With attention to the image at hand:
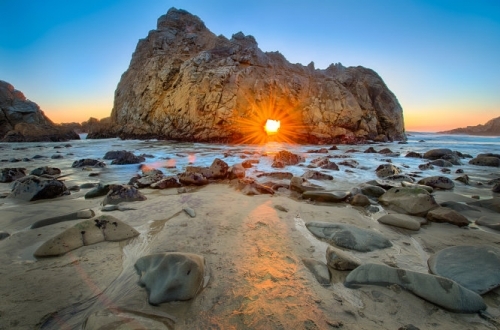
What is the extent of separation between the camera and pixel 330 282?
1.62 m

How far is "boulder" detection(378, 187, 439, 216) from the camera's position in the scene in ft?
9.95

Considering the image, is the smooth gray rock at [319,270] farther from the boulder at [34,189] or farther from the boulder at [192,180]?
the boulder at [34,189]

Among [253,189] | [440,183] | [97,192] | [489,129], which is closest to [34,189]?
[97,192]

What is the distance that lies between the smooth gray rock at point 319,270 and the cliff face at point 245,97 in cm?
2176

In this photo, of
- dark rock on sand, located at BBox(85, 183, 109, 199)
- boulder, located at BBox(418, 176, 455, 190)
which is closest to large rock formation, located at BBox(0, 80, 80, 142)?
dark rock on sand, located at BBox(85, 183, 109, 199)

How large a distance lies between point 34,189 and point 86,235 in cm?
254

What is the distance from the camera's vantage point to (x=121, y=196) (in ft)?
11.7

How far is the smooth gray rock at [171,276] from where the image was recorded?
55.1 inches

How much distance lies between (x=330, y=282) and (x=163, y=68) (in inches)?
1280

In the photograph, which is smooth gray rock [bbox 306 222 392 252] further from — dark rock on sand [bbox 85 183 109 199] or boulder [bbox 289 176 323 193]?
dark rock on sand [bbox 85 183 109 199]

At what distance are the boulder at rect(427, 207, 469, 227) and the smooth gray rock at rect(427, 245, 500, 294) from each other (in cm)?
108

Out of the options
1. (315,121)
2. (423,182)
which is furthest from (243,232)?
(315,121)

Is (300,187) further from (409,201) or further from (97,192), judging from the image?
(97,192)

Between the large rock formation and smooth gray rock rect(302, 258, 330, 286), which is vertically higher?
the large rock formation
